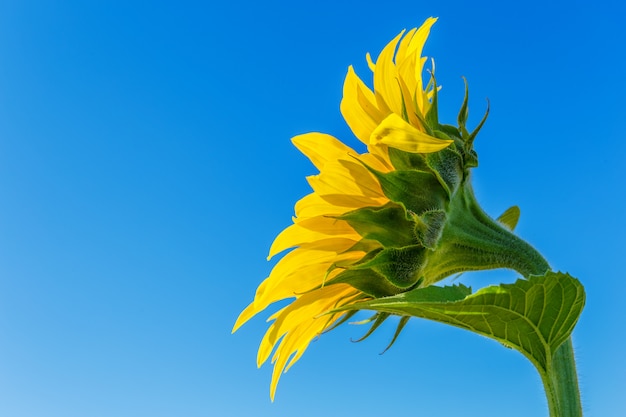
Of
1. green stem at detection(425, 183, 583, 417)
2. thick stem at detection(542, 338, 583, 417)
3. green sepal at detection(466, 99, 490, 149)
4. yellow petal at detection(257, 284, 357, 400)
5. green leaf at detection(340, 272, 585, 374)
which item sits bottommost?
thick stem at detection(542, 338, 583, 417)

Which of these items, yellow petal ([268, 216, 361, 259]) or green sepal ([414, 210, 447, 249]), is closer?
green sepal ([414, 210, 447, 249])

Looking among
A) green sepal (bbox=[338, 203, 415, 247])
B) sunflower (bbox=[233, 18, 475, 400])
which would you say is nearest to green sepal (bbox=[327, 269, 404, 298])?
sunflower (bbox=[233, 18, 475, 400])

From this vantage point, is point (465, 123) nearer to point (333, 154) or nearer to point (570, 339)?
point (333, 154)

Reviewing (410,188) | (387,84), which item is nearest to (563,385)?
(410,188)

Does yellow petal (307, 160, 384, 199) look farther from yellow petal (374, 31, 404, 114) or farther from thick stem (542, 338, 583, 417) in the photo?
thick stem (542, 338, 583, 417)

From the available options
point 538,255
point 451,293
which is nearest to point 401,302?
point 451,293

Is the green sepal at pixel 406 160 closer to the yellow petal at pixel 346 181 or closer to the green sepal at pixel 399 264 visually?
the yellow petal at pixel 346 181

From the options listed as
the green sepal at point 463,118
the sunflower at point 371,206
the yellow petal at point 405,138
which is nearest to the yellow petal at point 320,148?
the sunflower at point 371,206
